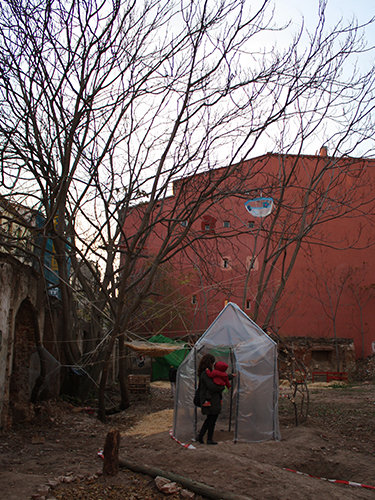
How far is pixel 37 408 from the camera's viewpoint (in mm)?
8156

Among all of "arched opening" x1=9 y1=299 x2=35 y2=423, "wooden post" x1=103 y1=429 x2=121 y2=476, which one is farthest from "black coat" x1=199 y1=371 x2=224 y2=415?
"arched opening" x1=9 y1=299 x2=35 y2=423

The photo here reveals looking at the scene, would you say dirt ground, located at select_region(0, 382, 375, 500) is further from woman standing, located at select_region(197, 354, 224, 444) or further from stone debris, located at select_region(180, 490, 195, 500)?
woman standing, located at select_region(197, 354, 224, 444)

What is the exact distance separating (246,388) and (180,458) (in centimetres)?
185

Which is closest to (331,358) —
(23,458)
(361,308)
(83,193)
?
(361,308)

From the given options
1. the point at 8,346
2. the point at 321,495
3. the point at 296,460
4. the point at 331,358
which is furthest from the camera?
the point at 331,358

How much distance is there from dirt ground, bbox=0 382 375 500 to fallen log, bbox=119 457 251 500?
3.3 inches

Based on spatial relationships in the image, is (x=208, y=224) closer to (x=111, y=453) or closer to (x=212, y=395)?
(x=212, y=395)

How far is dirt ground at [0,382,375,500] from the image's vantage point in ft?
14.7

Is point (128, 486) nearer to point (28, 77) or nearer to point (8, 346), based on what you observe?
point (8, 346)

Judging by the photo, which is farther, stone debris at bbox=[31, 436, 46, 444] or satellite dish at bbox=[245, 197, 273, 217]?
satellite dish at bbox=[245, 197, 273, 217]

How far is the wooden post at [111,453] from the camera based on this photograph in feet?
16.1

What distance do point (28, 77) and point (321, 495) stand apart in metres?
7.36

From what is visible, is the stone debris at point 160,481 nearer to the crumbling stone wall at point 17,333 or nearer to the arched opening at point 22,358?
the crumbling stone wall at point 17,333

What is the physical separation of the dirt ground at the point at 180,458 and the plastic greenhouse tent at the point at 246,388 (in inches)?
13.9
